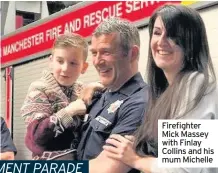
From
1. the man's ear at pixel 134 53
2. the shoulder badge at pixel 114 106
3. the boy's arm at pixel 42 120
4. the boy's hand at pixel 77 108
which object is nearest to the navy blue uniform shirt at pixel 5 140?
the boy's arm at pixel 42 120

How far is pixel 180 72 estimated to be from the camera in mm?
1362

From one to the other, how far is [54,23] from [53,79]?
0.31 metres

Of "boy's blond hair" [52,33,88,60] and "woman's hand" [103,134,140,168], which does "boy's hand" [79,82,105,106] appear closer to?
"boy's blond hair" [52,33,88,60]

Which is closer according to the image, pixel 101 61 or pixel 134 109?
pixel 134 109

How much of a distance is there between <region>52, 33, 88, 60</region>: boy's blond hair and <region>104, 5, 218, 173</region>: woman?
299mm

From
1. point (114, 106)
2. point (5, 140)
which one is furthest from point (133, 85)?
point (5, 140)

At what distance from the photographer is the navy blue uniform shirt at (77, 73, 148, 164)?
4.47 ft

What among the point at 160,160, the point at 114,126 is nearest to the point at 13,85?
the point at 114,126

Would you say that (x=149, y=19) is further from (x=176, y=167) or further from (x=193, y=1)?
(x=176, y=167)

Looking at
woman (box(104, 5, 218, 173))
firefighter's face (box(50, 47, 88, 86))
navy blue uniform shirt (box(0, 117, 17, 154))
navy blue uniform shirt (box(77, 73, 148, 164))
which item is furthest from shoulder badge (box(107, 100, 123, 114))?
navy blue uniform shirt (box(0, 117, 17, 154))

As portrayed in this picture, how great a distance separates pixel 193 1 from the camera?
55.4 inches

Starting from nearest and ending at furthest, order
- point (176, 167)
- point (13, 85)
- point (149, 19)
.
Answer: point (176, 167)
point (149, 19)
point (13, 85)

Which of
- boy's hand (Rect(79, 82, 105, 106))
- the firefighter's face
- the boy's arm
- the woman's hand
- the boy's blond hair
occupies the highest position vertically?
the boy's blond hair

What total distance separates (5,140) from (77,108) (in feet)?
1.83
